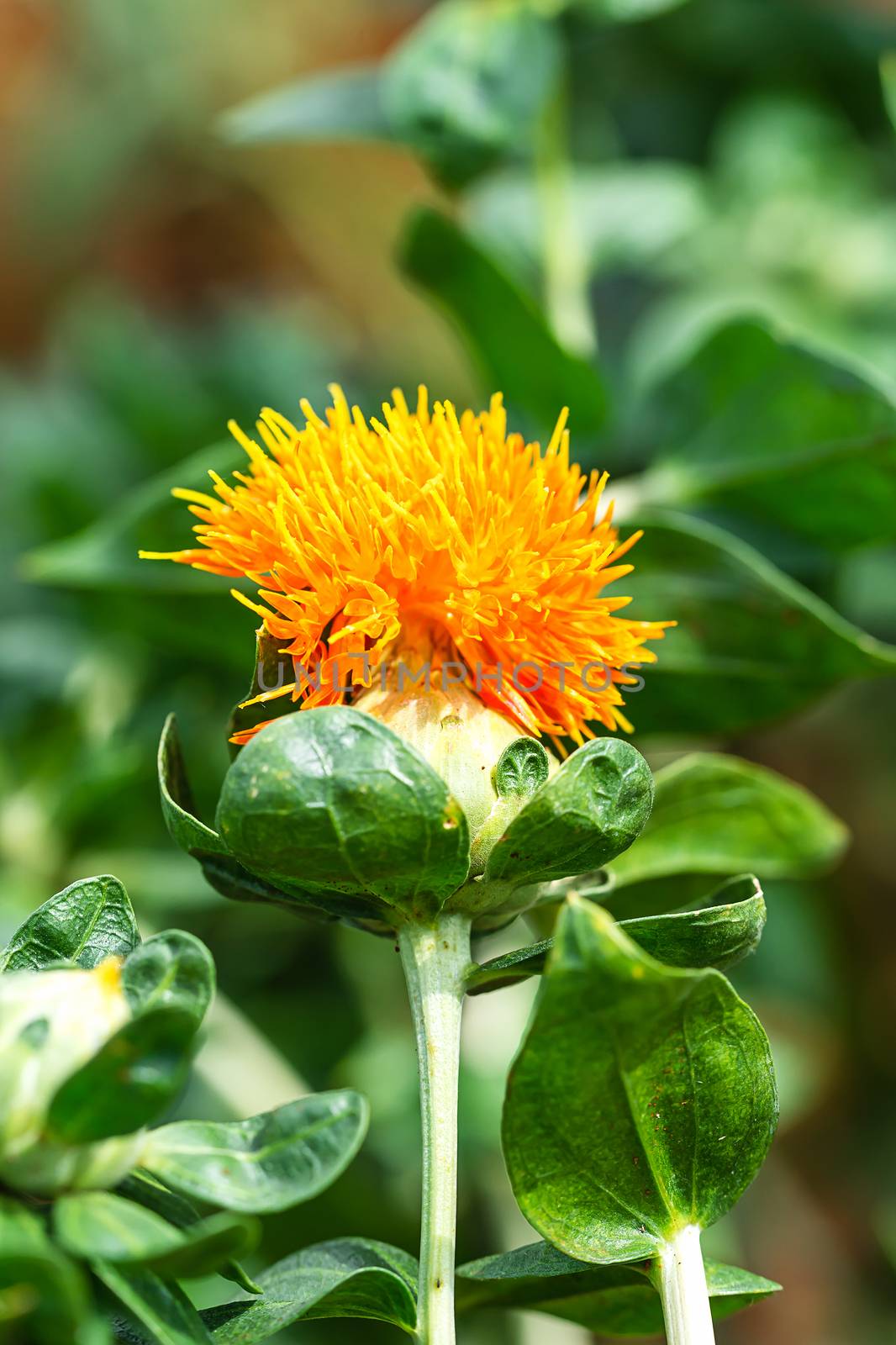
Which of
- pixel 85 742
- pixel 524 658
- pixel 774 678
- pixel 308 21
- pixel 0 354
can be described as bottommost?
pixel 524 658

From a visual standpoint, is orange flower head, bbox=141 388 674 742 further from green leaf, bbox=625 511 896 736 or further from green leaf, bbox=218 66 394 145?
green leaf, bbox=218 66 394 145

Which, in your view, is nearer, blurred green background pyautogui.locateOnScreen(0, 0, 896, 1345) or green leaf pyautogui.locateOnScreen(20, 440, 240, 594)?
green leaf pyautogui.locateOnScreen(20, 440, 240, 594)

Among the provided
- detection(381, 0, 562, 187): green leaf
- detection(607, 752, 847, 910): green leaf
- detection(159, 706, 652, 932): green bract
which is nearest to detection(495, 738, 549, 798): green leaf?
detection(159, 706, 652, 932): green bract

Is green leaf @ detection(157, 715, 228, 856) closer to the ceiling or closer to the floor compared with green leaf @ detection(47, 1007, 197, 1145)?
closer to the ceiling

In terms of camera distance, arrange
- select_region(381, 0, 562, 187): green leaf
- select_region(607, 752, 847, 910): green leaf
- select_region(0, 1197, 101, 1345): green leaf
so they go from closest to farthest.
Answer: select_region(0, 1197, 101, 1345): green leaf
select_region(607, 752, 847, 910): green leaf
select_region(381, 0, 562, 187): green leaf

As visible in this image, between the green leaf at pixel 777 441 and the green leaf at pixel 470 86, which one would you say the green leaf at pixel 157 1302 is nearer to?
the green leaf at pixel 777 441

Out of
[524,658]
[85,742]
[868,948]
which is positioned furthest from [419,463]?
[868,948]

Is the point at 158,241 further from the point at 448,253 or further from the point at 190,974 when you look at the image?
the point at 190,974

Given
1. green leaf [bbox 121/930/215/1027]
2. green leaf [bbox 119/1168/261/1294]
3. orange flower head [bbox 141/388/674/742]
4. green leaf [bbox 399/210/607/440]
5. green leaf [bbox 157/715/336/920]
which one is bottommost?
green leaf [bbox 119/1168/261/1294]
